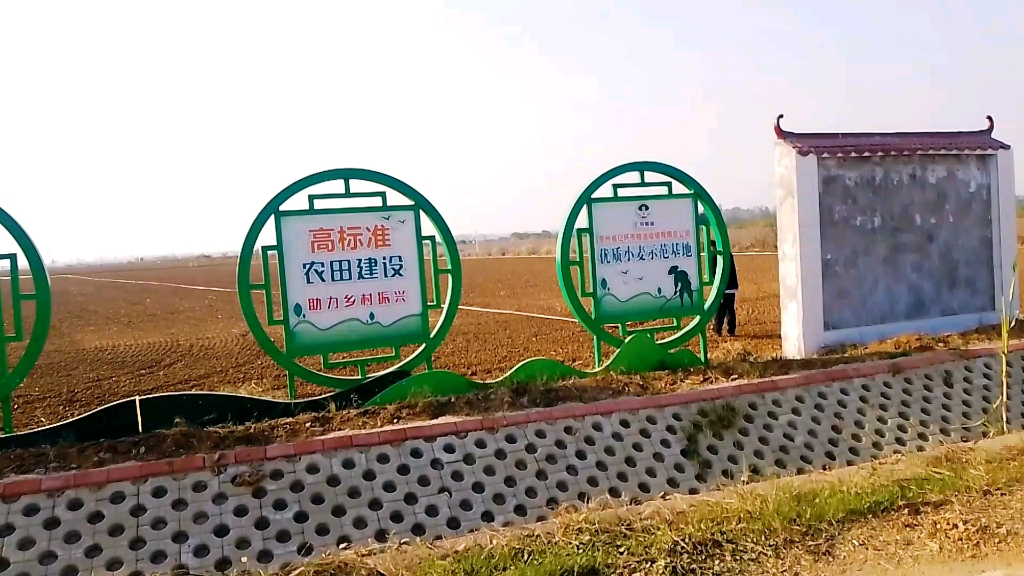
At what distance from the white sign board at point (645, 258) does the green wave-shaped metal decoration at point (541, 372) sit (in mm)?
339

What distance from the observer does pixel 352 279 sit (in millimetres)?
6340

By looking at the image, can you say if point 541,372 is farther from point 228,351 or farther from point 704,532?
point 228,351

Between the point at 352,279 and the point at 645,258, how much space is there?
269 centimetres

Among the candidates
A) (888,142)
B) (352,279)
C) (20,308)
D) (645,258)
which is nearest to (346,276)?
(352,279)

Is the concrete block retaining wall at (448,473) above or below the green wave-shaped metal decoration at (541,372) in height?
below

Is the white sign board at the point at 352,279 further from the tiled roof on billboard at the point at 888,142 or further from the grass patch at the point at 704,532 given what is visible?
the tiled roof on billboard at the point at 888,142

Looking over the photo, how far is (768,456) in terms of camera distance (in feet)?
18.6

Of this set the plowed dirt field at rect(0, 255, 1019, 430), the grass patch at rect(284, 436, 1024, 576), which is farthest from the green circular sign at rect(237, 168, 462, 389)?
the grass patch at rect(284, 436, 1024, 576)

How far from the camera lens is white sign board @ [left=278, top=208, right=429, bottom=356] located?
6156mm

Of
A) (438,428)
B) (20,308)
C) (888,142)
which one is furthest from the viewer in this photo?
(888,142)

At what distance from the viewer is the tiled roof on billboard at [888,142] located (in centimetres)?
805

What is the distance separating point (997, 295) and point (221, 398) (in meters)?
8.11

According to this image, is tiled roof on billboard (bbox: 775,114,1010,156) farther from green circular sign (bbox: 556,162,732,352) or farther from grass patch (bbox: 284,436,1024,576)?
grass patch (bbox: 284,436,1024,576)

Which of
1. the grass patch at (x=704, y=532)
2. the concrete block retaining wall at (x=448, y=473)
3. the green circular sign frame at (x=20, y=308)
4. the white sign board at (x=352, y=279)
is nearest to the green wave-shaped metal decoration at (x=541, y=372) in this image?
the white sign board at (x=352, y=279)
